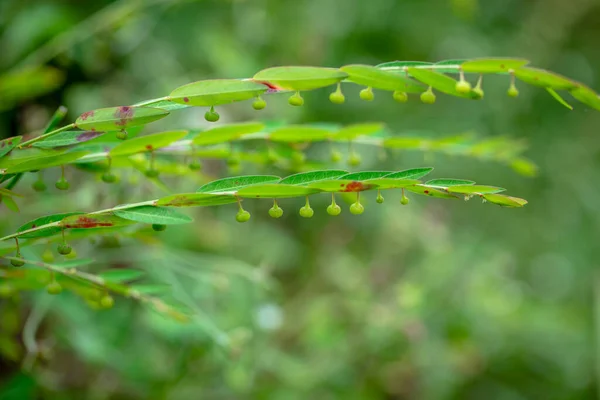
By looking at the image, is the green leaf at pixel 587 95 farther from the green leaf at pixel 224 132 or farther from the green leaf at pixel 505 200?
the green leaf at pixel 224 132

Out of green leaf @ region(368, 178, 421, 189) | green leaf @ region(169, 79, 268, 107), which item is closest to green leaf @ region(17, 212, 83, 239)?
green leaf @ region(169, 79, 268, 107)

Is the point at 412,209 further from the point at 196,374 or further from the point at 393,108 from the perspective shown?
the point at 196,374

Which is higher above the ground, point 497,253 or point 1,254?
point 497,253

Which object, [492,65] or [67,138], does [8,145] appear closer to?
[67,138]

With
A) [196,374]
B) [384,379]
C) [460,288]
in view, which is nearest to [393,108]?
[460,288]

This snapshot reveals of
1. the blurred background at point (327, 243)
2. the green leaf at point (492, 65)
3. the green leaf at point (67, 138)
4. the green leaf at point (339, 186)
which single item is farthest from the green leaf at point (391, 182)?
the blurred background at point (327, 243)

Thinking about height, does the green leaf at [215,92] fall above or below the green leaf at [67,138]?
above
